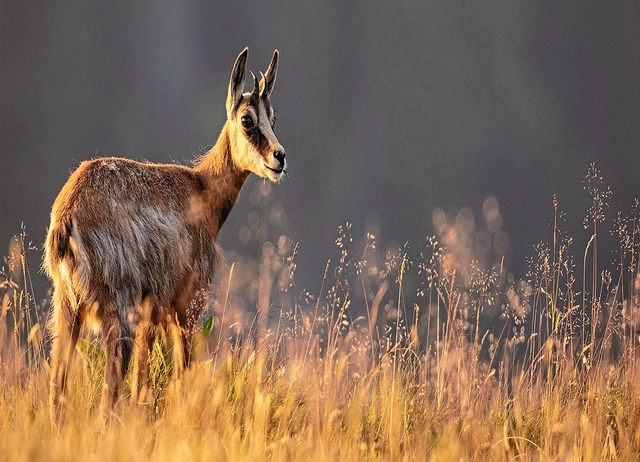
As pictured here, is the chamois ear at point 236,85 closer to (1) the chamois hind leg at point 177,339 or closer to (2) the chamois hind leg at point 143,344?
(1) the chamois hind leg at point 177,339

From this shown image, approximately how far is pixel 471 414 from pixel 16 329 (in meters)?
2.67

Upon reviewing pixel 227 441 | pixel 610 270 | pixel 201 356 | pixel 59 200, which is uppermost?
pixel 59 200

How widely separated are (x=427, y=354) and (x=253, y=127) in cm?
257

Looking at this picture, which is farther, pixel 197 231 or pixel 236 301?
pixel 197 231

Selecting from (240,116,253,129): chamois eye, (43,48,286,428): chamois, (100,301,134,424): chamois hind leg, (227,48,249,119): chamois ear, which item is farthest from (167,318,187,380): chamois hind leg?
(227,48,249,119): chamois ear

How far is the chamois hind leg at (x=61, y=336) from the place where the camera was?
4.99m

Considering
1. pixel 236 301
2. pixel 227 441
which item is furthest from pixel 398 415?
pixel 236 301

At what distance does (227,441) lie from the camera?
396 centimetres

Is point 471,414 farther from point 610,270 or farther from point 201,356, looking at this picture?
point 201,356

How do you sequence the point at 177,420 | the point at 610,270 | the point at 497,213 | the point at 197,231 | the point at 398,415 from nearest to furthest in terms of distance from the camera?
the point at 177,420, the point at 398,415, the point at 497,213, the point at 610,270, the point at 197,231

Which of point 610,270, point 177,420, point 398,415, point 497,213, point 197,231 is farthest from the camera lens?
point 197,231

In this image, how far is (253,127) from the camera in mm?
6703

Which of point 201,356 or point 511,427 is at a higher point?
point 201,356

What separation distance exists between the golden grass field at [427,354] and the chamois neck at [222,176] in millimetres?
1092
